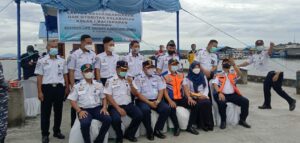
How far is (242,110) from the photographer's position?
21.3 feet

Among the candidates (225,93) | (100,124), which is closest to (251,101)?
(225,93)

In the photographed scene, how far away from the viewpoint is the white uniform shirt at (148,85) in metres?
5.88

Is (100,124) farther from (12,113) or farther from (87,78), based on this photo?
(12,113)

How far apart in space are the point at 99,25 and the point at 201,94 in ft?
10.1

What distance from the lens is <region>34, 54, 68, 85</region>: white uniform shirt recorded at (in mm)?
5445

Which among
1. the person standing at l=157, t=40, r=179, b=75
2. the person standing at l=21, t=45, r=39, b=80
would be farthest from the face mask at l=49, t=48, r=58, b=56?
the person standing at l=21, t=45, r=39, b=80

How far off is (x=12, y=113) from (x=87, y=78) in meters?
2.17

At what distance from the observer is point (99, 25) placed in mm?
8016

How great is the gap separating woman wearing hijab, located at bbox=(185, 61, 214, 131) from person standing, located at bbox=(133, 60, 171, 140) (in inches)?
26.1

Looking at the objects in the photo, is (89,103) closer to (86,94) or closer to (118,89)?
(86,94)

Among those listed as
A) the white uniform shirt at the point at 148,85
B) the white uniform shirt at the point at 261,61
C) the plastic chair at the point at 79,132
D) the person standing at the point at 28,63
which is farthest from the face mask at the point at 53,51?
the white uniform shirt at the point at 261,61

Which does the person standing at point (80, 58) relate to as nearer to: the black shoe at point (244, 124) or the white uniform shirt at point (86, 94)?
the white uniform shirt at point (86, 94)

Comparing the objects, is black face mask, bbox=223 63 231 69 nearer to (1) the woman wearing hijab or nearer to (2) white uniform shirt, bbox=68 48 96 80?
(1) the woman wearing hijab

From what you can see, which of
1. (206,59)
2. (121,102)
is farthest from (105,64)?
(206,59)
